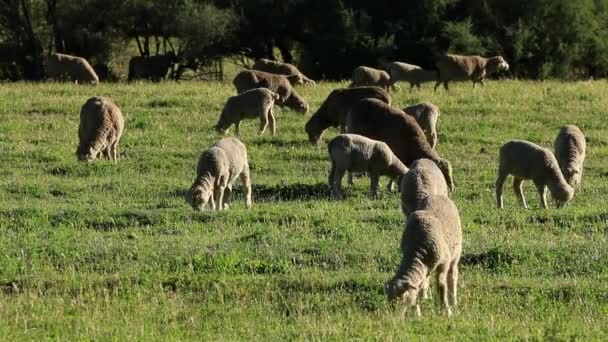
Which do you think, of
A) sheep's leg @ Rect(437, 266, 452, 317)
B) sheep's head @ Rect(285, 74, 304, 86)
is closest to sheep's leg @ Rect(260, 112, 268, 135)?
sheep's head @ Rect(285, 74, 304, 86)

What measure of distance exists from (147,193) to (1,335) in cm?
774

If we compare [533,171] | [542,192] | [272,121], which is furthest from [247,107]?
[542,192]

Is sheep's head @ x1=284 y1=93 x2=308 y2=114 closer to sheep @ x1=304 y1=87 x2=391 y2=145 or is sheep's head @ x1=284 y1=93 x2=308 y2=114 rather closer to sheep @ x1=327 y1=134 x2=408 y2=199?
sheep @ x1=304 y1=87 x2=391 y2=145

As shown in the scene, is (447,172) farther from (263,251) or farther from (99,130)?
(99,130)

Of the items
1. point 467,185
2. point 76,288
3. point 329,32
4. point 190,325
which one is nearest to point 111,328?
point 190,325

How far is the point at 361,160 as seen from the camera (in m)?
16.7

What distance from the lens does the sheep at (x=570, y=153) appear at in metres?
17.3

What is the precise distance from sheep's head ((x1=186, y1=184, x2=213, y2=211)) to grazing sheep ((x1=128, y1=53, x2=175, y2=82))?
24.9m

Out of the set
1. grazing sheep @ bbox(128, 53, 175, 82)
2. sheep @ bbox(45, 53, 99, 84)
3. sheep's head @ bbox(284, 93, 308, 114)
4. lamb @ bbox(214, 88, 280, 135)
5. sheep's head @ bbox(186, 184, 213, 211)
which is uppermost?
sheep's head @ bbox(186, 184, 213, 211)

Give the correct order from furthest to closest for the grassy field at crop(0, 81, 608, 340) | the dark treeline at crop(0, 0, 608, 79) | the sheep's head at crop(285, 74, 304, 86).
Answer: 1. the dark treeline at crop(0, 0, 608, 79)
2. the sheep's head at crop(285, 74, 304, 86)
3. the grassy field at crop(0, 81, 608, 340)

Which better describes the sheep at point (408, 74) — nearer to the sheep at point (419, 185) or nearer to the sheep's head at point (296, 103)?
the sheep's head at point (296, 103)

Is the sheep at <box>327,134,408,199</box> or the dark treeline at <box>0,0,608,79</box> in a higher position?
the sheep at <box>327,134,408,199</box>

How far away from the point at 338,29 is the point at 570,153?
70.4 feet

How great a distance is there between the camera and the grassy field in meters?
9.34
